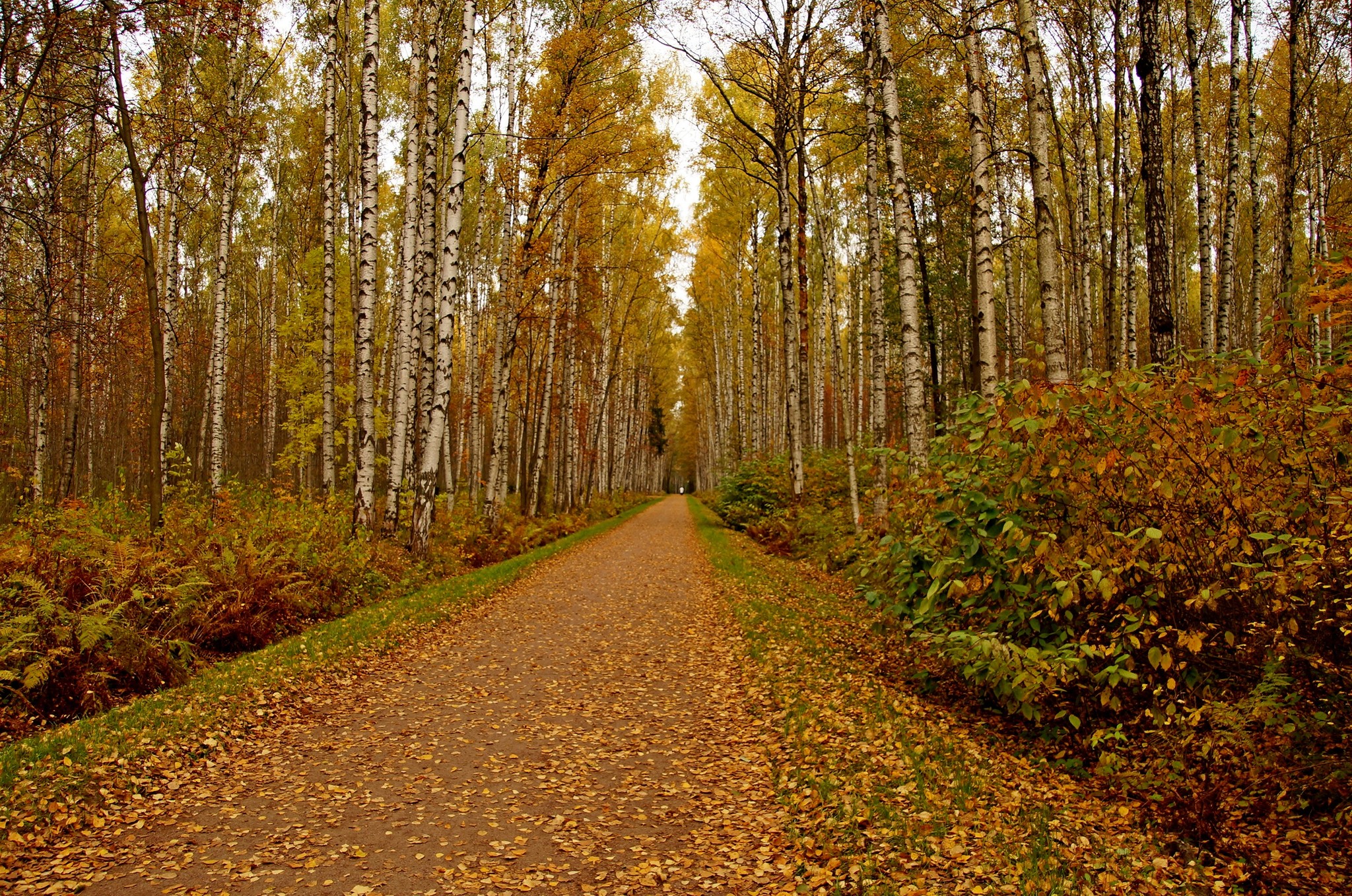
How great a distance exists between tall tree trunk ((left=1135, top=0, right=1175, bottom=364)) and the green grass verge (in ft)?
30.9

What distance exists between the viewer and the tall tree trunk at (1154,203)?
771 centimetres

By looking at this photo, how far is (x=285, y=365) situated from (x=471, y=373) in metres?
8.87

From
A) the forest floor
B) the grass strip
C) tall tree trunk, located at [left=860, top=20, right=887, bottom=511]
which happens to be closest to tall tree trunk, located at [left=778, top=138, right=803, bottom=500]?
tall tree trunk, located at [left=860, top=20, right=887, bottom=511]

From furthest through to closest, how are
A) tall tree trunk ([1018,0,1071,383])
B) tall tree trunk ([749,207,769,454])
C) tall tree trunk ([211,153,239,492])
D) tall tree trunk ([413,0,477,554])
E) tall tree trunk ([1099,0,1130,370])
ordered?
1. tall tree trunk ([749,207,769,454])
2. tall tree trunk ([211,153,239,492])
3. tall tree trunk ([1099,0,1130,370])
4. tall tree trunk ([413,0,477,554])
5. tall tree trunk ([1018,0,1071,383])

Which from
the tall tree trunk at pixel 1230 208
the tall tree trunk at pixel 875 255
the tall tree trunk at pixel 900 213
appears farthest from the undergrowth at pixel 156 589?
the tall tree trunk at pixel 1230 208

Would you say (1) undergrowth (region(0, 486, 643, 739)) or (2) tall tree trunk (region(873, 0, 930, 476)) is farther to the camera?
(2) tall tree trunk (region(873, 0, 930, 476))

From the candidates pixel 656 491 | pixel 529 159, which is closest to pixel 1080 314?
pixel 529 159

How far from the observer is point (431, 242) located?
12875mm

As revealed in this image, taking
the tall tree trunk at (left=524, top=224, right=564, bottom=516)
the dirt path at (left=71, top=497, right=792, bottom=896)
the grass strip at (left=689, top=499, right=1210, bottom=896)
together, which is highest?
the tall tree trunk at (left=524, top=224, right=564, bottom=516)

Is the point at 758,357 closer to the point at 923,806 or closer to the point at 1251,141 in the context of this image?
the point at 1251,141

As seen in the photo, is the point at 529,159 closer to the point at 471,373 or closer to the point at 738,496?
the point at 738,496

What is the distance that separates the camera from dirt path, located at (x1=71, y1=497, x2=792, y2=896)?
349cm

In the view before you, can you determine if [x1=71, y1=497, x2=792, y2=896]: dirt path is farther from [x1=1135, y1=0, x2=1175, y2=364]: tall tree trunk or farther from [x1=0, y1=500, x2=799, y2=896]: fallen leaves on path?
[x1=1135, y1=0, x2=1175, y2=364]: tall tree trunk

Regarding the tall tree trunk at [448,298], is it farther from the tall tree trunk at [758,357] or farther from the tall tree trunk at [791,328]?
the tall tree trunk at [758,357]
